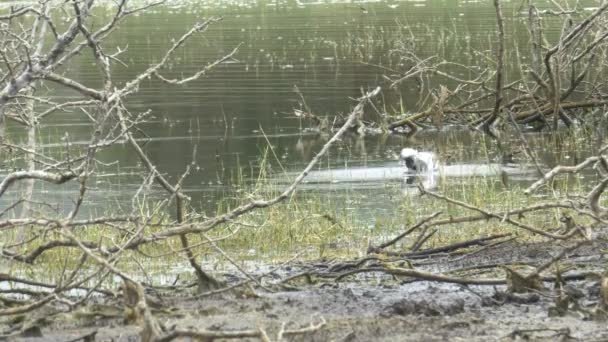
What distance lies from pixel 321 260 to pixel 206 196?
15.2 feet

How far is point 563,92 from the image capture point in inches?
627

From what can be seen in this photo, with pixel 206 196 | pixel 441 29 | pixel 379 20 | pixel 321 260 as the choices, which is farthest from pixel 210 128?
pixel 379 20

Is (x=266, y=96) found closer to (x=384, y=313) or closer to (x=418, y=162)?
(x=418, y=162)

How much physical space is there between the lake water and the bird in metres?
0.67

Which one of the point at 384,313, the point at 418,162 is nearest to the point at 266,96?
the point at 418,162

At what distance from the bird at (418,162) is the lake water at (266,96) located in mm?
665

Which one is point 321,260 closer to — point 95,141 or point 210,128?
point 95,141

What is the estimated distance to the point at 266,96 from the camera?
21.5 meters

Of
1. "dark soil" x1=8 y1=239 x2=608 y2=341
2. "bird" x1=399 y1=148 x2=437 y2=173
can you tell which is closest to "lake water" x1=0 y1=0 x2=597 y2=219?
"bird" x1=399 y1=148 x2=437 y2=173

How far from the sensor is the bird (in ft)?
44.6

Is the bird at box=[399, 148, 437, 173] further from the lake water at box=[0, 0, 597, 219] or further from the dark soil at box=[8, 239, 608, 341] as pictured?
Result: the dark soil at box=[8, 239, 608, 341]

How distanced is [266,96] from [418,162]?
26.9 feet

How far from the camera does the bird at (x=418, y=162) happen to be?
44.6 ft

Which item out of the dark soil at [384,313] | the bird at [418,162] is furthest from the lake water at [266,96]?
the dark soil at [384,313]
